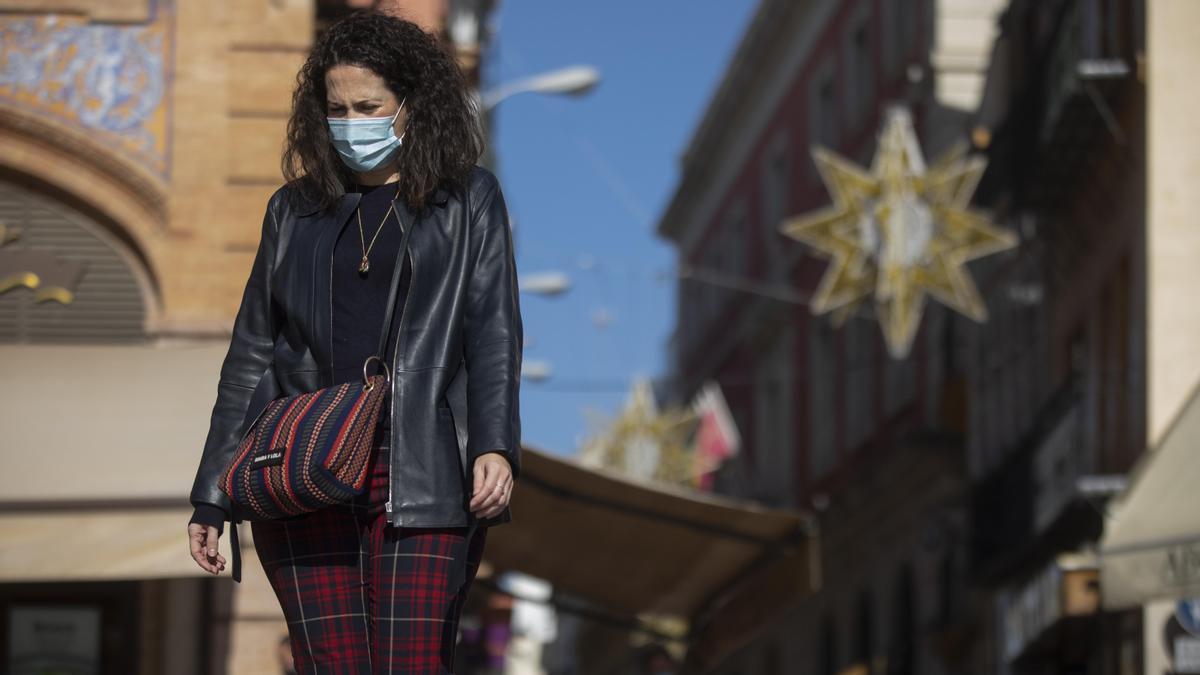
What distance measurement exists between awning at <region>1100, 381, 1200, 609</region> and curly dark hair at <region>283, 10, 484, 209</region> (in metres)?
12.0

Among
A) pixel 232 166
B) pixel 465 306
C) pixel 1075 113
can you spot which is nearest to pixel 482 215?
pixel 465 306

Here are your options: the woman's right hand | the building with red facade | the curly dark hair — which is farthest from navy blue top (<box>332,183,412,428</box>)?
the building with red facade

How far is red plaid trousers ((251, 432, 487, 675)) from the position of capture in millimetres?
5156

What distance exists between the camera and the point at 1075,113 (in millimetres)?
22781

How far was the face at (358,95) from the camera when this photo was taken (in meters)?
5.38

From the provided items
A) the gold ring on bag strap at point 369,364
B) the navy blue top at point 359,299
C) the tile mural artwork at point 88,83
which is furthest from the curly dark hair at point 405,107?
the tile mural artwork at point 88,83

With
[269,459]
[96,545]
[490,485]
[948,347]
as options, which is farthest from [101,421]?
[948,347]

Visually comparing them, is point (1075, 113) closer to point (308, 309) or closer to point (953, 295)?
point (953, 295)

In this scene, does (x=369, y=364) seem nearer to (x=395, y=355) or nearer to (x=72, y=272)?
(x=395, y=355)

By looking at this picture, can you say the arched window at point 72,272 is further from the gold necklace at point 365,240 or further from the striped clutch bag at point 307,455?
the striped clutch bag at point 307,455

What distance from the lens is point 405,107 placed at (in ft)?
17.8

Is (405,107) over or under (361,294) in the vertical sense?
over

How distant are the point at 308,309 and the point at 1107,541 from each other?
13992mm

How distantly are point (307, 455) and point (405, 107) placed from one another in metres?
0.90
